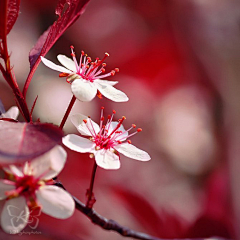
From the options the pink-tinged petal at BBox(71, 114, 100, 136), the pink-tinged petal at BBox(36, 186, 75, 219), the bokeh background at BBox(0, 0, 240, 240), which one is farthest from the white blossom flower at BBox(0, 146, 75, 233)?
the bokeh background at BBox(0, 0, 240, 240)

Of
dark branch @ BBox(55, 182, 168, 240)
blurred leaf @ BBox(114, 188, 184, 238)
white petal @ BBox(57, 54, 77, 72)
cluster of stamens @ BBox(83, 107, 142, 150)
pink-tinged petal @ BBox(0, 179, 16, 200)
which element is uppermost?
white petal @ BBox(57, 54, 77, 72)

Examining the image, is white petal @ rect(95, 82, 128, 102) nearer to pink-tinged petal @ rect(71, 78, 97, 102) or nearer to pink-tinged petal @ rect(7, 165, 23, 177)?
pink-tinged petal @ rect(71, 78, 97, 102)

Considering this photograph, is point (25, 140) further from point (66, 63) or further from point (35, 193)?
point (66, 63)

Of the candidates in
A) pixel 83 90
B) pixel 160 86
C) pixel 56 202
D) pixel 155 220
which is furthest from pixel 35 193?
pixel 160 86

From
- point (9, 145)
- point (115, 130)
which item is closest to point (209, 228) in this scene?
point (115, 130)

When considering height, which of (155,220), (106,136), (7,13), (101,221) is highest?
(7,13)

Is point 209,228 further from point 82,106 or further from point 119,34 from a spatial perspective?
point 119,34

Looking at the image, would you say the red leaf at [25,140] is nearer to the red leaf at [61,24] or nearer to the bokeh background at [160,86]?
the red leaf at [61,24]
